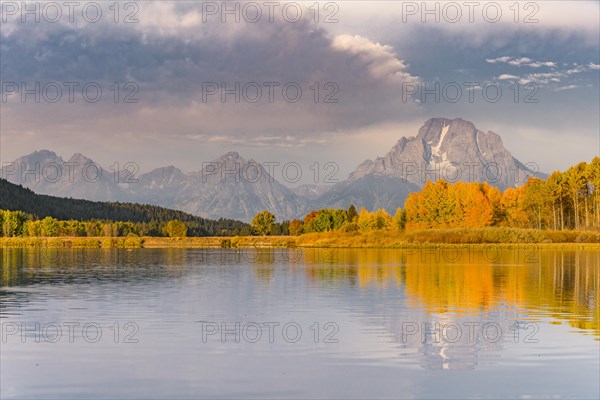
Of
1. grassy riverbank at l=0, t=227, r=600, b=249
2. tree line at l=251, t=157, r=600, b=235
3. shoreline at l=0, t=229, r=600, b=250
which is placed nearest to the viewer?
shoreline at l=0, t=229, r=600, b=250

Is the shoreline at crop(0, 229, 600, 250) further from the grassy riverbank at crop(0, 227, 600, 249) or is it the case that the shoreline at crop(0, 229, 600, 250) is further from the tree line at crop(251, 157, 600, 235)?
the tree line at crop(251, 157, 600, 235)

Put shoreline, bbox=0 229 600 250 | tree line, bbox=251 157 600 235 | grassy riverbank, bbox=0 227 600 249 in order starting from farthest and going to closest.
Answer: tree line, bbox=251 157 600 235 → grassy riverbank, bbox=0 227 600 249 → shoreline, bbox=0 229 600 250

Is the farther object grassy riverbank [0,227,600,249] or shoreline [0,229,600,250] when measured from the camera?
grassy riverbank [0,227,600,249]

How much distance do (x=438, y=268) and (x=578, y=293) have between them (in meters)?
24.6

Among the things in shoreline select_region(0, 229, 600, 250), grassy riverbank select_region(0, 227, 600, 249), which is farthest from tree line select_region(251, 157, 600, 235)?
shoreline select_region(0, 229, 600, 250)

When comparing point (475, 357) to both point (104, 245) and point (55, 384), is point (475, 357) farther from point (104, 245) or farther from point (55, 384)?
point (104, 245)

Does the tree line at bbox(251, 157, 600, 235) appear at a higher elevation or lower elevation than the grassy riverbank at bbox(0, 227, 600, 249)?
higher

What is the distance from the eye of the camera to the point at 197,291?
43.3 metres

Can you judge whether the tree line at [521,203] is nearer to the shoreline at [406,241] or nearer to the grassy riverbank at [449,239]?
the grassy riverbank at [449,239]

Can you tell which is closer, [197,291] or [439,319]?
[439,319]

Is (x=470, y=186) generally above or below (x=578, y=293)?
above

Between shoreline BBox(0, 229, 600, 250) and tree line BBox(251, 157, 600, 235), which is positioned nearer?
shoreline BBox(0, 229, 600, 250)

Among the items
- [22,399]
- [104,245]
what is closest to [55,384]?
[22,399]

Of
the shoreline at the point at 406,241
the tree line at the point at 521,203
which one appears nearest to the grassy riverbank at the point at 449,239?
the shoreline at the point at 406,241
